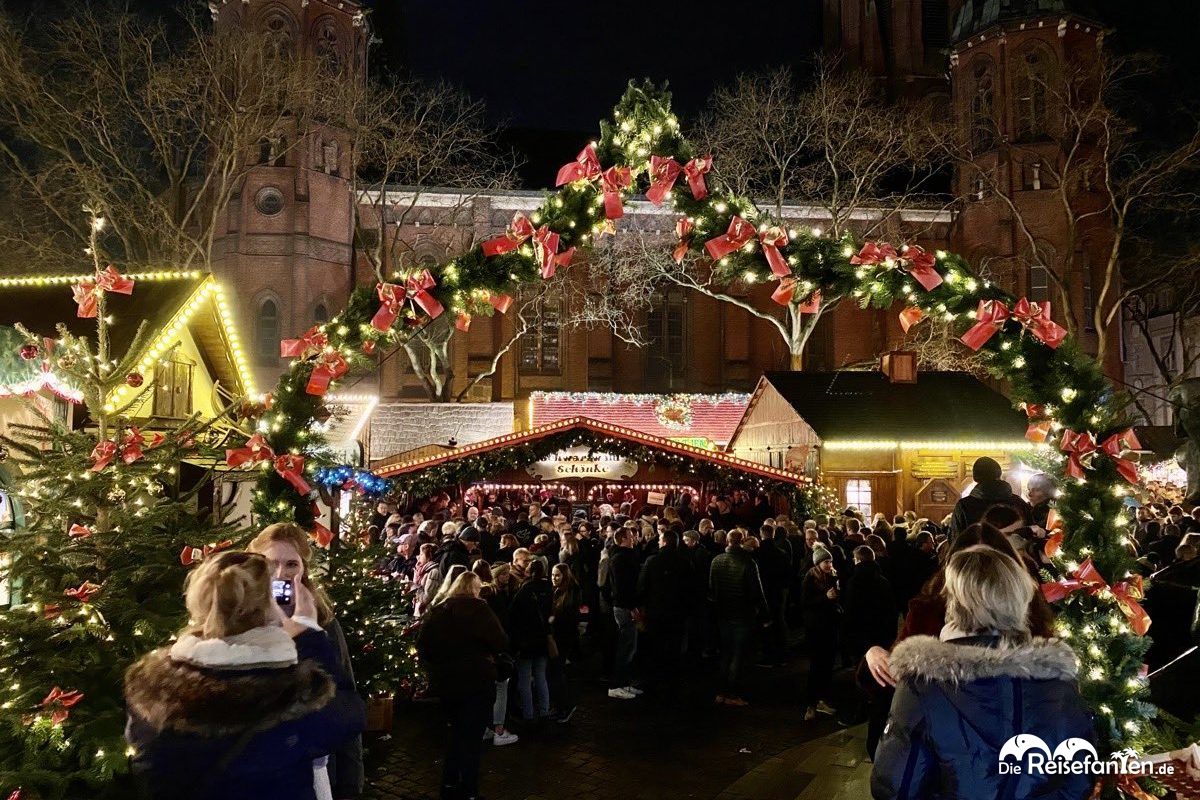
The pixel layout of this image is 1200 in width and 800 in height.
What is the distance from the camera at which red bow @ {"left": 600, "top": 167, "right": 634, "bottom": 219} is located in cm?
614

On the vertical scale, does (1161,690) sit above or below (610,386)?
below

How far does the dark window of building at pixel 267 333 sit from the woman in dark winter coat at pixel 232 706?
2926 centimetres

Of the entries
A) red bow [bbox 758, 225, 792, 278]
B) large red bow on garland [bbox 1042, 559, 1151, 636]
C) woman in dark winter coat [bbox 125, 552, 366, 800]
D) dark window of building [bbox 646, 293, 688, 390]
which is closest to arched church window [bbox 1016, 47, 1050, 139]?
dark window of building [bbox 646, 293, 688, 390]

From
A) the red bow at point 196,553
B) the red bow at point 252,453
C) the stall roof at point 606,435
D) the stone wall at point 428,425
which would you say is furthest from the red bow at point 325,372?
the stone wall at point 428,425

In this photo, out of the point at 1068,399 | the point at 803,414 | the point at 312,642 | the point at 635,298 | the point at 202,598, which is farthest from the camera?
the point at 635,298

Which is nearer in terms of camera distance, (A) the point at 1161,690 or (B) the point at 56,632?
(B) the point at 56,632

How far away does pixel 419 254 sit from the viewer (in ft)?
110

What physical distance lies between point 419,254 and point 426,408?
8.83 meters

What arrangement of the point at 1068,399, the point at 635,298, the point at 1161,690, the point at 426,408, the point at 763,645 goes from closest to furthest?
the point at 1068,399 → the point at 1161,690 → the point at 763,645 → the point at 426,408 → the point at 635,298

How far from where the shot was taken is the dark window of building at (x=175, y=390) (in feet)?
43.0

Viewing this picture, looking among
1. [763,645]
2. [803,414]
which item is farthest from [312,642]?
[803,414]

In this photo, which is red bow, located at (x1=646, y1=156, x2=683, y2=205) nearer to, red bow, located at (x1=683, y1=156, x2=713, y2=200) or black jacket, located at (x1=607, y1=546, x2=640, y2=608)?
red bow, located at (x1=683, y1=156, x2=713, y2=200)

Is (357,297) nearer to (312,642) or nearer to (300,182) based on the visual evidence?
(312,642)

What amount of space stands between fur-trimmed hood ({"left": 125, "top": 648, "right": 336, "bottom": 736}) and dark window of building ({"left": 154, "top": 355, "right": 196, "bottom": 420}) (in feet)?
37.0
